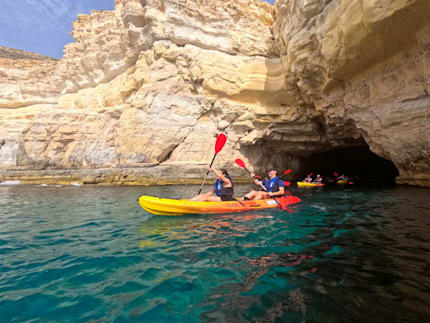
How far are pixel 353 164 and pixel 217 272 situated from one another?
27.3 meters

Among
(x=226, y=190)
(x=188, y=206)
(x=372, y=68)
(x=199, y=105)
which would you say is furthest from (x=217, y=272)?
(x=199, y=105)

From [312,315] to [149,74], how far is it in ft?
63.0

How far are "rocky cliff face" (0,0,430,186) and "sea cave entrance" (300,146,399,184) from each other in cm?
254

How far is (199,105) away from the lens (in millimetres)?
18234

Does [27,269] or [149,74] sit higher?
[149,74]

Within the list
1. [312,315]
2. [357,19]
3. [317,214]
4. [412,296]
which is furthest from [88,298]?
[357,19]

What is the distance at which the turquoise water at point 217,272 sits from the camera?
1929mm

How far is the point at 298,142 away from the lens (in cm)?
1811

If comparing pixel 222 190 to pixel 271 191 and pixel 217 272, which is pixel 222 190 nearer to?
pixel 271 191

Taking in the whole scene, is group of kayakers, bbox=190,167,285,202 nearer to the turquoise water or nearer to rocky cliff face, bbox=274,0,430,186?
the turquoise water

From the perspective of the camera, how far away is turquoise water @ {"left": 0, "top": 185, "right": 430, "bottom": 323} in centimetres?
193

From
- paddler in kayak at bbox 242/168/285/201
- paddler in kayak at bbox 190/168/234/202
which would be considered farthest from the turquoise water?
paddler in kayak at bbox 242/168/285/201

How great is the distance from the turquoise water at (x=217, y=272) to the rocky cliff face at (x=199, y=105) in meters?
9.58

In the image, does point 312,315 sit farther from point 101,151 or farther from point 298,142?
point 101,151
